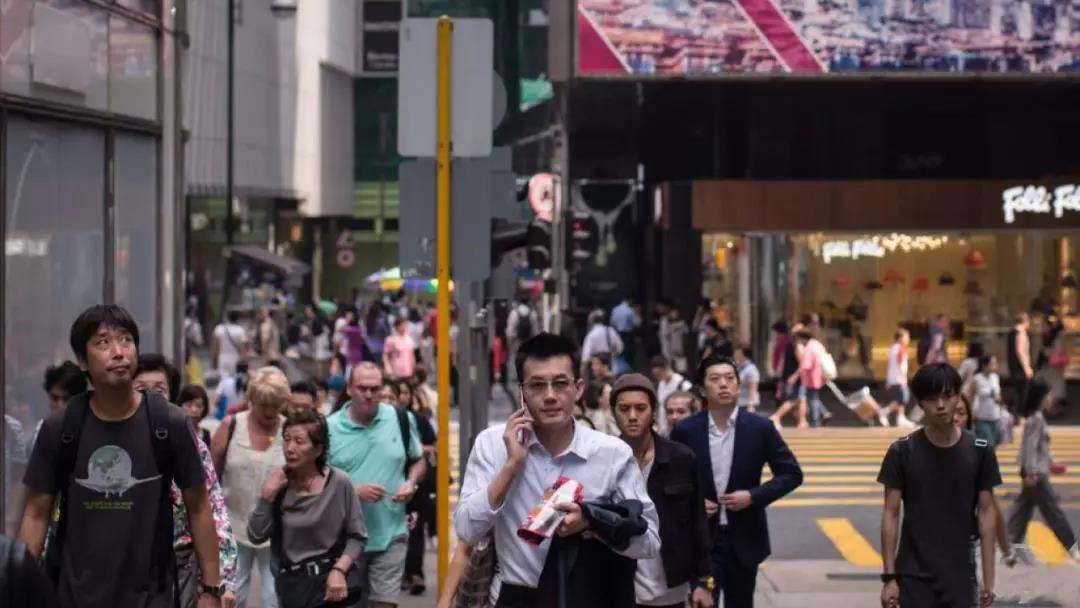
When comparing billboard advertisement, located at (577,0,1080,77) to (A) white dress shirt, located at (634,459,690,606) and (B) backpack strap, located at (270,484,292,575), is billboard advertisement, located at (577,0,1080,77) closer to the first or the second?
(B) backpack strap, located at (270,484,292,575)

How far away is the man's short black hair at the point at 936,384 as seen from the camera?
8.00 metres

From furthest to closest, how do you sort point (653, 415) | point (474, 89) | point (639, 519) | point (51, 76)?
point (51, 76) < point (474, 89) < point (653, 415) < point (639, 519)

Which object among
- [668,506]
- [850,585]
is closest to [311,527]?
[668,506]

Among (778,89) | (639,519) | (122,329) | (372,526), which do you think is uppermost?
(778,89)

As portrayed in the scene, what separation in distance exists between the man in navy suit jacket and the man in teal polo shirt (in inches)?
57.5

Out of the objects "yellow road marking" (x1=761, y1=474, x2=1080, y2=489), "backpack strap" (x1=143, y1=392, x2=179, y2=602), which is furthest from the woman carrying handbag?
"yellow road marking" (x1=761, y1=474, x2=1080, y2=489)

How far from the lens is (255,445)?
9930 millimetres

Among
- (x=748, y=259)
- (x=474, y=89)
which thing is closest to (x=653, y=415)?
(x=474, y=89)

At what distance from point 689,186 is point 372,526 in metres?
29.7

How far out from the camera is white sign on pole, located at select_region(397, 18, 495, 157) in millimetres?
9359

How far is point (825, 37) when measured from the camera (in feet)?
113

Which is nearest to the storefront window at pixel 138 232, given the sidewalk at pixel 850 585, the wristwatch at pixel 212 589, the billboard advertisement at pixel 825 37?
the sidewalk at pixel 850 585

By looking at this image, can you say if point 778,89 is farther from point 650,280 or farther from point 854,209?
point 650,280

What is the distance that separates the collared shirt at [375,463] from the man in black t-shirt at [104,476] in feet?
12.3
